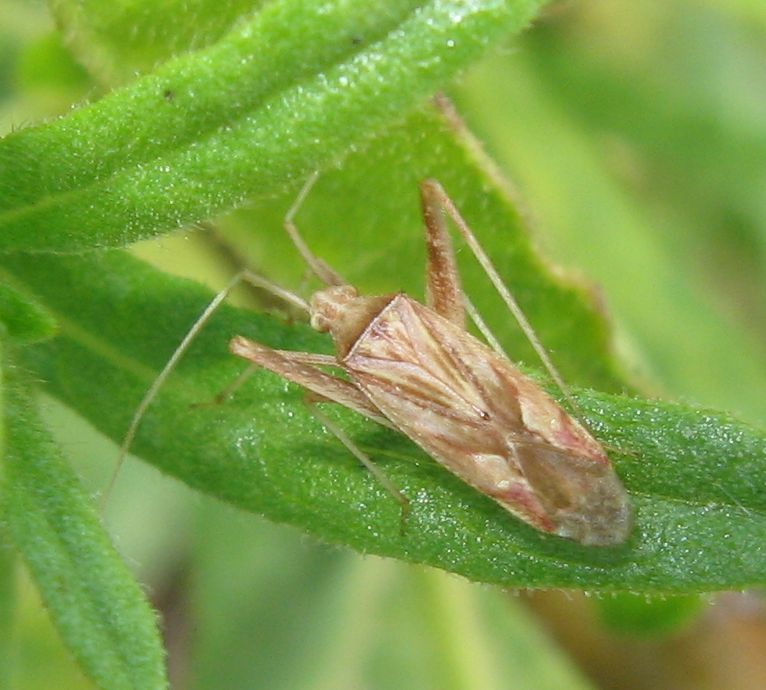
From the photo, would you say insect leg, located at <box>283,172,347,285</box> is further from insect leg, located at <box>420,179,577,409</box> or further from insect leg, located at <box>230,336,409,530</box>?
insect leg, located at <box>230,336,409,530</box>

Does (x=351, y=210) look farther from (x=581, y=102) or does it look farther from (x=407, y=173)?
(x=581, y=102)

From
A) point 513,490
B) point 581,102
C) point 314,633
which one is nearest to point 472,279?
point 513,490

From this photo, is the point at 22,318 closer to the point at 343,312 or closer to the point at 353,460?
the point at 353,460

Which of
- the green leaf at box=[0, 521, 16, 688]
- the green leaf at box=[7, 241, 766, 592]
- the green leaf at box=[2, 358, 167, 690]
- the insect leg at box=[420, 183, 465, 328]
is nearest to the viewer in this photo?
the green leaf at box=[2, 358, 167, 690]

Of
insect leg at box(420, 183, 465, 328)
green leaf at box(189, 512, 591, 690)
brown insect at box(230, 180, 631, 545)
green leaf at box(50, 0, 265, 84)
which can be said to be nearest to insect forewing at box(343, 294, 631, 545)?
brown insect at box(230, 180, 631, 545)

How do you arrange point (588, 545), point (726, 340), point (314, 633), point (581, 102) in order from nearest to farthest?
point (588, 545)
point (314, 633)
point (726, 340)
point (581, 102)

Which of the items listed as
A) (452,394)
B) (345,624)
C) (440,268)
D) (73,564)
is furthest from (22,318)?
(345,624)
